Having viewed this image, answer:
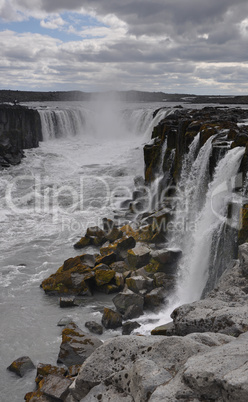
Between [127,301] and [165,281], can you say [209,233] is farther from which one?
[127,301]

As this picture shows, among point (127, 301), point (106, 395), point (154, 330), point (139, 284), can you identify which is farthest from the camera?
point (139, 284)

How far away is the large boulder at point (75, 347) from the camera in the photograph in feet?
28.0

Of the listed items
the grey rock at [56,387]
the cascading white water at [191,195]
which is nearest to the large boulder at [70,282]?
the cascading white water at [191,195]

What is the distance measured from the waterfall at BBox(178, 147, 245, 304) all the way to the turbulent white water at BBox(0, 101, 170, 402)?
107 inches

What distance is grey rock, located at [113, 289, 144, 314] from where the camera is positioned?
1105cm

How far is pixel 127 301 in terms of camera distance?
36.4ft

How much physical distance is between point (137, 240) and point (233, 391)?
11836mm

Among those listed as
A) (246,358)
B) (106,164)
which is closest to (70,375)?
(246,358)

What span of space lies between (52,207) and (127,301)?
39.6 ft

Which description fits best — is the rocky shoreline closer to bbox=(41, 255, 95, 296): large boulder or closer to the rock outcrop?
bbox=(41, 255, 95, 296): large boulder

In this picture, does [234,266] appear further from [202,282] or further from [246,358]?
[246,358]

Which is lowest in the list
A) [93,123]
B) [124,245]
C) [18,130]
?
[124,245]

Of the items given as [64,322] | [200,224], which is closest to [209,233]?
[200,224]

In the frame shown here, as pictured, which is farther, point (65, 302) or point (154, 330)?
point (65, 302)
